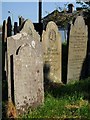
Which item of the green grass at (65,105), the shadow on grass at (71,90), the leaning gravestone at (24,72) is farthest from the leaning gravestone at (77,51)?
the leaning gravestone at (24,72)

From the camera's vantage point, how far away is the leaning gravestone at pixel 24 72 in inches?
237

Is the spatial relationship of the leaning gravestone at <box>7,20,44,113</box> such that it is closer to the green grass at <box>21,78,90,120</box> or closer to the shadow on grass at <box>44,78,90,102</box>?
the green grass at <box>21,78,90,120</box>

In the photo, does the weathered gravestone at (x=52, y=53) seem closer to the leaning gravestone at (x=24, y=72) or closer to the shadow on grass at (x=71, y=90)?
the shadow on grass at (x=71, y=90)

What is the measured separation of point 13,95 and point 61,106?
952 mm

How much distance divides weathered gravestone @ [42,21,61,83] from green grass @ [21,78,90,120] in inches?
65.2

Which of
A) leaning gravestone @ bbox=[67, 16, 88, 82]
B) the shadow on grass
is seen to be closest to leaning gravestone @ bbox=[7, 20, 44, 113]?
the shadow on grass

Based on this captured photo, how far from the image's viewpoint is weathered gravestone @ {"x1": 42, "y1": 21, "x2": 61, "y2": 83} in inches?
372

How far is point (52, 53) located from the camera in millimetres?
9578

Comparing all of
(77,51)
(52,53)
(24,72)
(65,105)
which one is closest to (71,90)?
(65,105)

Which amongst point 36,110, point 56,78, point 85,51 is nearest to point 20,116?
point 36,110

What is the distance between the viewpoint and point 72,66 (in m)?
9.79

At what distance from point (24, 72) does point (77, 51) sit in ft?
13.1

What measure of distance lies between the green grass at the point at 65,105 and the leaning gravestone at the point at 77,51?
194cm

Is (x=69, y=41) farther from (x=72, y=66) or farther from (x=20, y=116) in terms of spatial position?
(x=20, y=116)
